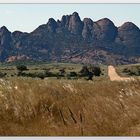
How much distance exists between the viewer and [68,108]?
39.5ft

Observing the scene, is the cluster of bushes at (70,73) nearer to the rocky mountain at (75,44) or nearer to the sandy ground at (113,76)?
the rocky mountain at (75,44)

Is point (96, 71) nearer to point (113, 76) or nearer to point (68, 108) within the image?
point (113, 76)

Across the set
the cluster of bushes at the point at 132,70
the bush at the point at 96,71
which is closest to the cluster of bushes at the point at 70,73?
the bush at the point at 96,71

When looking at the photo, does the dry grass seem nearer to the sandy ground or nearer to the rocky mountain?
the sandy ground

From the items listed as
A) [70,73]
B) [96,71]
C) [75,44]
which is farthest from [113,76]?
[75,44]

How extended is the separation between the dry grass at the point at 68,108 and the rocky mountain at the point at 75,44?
812 millimetres

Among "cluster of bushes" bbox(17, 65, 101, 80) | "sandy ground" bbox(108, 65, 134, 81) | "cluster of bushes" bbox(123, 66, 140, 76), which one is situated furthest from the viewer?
"cluster of bushes" bbox(17, 65, 101, 80)

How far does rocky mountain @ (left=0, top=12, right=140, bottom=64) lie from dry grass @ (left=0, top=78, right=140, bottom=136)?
812 mm

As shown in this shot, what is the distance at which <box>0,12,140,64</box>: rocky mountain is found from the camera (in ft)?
41.4

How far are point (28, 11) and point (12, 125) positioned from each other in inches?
136

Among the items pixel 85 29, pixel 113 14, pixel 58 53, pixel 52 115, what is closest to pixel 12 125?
pixel 52 115

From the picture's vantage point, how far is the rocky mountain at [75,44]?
12.6m

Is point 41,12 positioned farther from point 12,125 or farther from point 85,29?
point 12,125

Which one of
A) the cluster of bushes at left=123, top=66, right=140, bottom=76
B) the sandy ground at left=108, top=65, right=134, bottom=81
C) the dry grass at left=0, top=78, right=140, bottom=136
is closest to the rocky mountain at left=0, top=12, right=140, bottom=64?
the cluster of bushes at left=123, top=66, right=140, bottom=76
